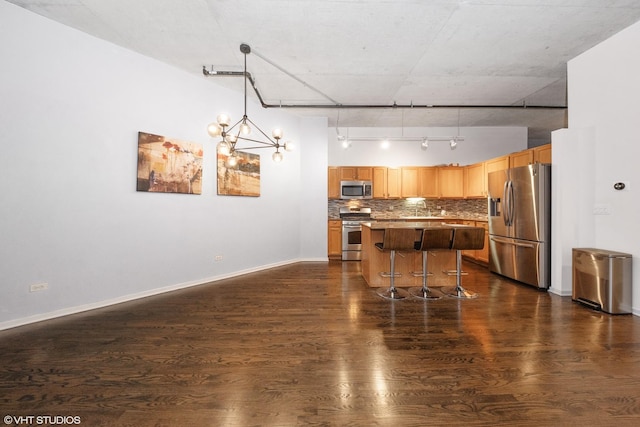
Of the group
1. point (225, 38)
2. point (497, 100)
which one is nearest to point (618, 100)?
point (497, 100)

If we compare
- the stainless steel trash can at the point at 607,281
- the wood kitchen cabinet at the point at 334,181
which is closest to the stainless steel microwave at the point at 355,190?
the wood kitchen cabinet at the point at 334,181

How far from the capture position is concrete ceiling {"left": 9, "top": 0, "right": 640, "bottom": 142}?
3121 mm

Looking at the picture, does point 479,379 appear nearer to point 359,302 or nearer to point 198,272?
point 359,302

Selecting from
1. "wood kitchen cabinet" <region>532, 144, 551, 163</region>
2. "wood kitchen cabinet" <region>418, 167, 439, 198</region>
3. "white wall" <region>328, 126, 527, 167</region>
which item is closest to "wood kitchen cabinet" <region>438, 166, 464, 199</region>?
"wood kitchen cabinet" <region>418, 167, 439, 198</region>

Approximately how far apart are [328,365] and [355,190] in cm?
544

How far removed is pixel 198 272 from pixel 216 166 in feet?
5.95

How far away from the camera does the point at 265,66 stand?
4.41m

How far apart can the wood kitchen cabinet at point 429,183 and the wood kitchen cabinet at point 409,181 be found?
0.12 meters

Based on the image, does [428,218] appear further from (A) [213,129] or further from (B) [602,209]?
(A) [213,129]

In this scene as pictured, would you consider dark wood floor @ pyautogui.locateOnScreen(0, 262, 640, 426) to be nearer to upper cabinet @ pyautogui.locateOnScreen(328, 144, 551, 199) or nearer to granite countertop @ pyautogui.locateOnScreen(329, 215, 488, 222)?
granite countertop @ pyautogui.locateOnScreen(329, 215, 488, 222)

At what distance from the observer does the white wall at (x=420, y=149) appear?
761 centimetres

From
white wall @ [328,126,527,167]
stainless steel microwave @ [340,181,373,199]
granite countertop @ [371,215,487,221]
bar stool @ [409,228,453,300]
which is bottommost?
bar stool @ [409,228,453,300]

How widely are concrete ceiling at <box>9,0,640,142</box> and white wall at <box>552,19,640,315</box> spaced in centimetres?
30

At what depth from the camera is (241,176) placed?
18.1 feet
